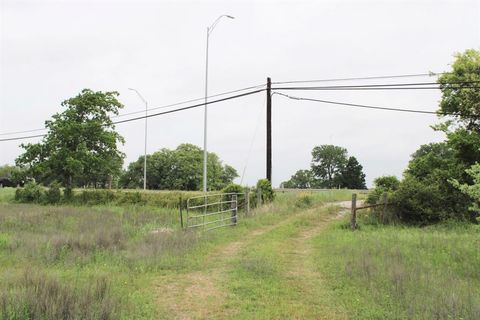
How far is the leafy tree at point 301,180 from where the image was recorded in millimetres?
97631

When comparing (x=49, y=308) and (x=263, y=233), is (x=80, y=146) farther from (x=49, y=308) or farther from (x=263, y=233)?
(x=49, y=308)

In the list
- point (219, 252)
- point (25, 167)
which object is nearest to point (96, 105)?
point (25, 167)

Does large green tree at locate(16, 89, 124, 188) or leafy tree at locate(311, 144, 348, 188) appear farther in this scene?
leafy tree at locate(311, 144, 348, 188)

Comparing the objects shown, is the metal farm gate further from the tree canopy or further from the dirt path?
the tree canopy

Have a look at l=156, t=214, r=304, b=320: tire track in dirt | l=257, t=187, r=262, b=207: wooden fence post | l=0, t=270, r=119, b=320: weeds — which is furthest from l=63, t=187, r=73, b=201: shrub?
l=0, t=270, r=119, b=320: weeds

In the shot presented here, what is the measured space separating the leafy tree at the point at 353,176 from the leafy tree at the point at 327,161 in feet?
35.9

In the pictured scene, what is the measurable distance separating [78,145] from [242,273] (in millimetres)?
25362

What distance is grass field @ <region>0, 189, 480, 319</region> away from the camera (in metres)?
6.54

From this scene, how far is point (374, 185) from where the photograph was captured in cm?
2078

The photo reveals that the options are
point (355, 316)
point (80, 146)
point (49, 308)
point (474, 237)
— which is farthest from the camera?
point (80, 146)

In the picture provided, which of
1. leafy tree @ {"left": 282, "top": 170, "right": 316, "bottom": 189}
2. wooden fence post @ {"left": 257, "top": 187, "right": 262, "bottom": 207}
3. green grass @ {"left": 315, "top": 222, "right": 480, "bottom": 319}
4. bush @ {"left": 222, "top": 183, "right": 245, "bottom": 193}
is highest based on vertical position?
leafy tree @ {"left": 282, "top": 170, "right": 316, "bottom": 189}

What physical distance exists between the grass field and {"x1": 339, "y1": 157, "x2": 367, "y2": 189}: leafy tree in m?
60.3

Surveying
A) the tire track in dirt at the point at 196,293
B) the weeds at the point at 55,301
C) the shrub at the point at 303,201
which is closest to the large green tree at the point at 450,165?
the shrub at the point at 303,201

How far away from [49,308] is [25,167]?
30735 mm
